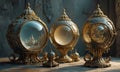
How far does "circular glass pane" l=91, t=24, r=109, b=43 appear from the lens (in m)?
3.10

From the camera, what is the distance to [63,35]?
353 centimetres

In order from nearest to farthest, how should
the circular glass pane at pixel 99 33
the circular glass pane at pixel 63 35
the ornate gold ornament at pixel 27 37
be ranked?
1. the circular glass pane at pixel 99 33
2. the ornate gold ornament at pixel 27 37
3. the circular glass pane at pixel 63 35

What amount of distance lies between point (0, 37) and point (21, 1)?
0.68 meters

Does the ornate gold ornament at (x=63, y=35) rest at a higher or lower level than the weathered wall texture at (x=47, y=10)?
lower

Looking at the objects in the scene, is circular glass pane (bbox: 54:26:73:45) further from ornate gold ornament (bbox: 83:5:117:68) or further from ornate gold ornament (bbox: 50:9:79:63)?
ornate gold ornament (bbox: 83:5:117:68)

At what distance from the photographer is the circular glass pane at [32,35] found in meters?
3.44

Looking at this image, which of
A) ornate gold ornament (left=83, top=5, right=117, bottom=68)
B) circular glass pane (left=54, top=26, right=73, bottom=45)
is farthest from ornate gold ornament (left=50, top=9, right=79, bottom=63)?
ornate gold ornament (left=83, top=5, right=117, bottom=68)

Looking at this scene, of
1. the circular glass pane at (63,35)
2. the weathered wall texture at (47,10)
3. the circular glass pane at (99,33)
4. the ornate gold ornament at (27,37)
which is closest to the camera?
the circular glass pane at (99,33)

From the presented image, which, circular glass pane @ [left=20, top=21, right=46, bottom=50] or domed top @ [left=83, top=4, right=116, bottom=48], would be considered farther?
circular glass pane @ [left=20, top=21, right=46, bottom=50]

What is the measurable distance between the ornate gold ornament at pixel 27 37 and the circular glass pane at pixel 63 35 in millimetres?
155

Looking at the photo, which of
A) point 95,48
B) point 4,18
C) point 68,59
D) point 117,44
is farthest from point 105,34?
point 4,18

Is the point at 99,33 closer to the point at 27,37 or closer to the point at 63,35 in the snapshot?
the point at 63,35

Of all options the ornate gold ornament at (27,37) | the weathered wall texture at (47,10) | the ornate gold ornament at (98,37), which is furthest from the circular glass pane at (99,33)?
the weathered wall texture at (47,10)

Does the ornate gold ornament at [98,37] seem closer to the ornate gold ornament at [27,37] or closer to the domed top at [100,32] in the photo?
the domed top at [100,32]
